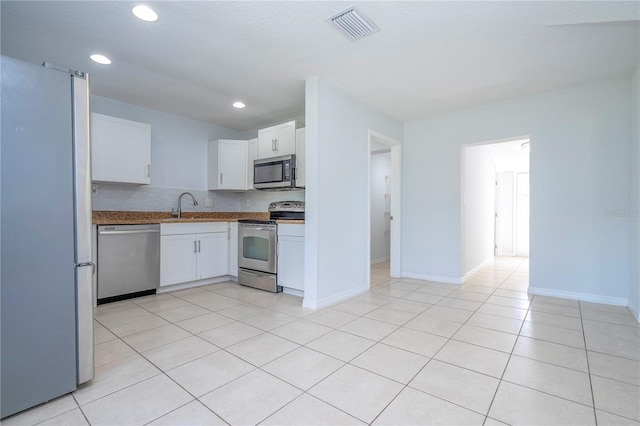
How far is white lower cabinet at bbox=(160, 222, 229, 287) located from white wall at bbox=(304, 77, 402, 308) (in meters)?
1.66

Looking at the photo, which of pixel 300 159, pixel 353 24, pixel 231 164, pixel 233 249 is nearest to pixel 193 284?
pixel 233 249

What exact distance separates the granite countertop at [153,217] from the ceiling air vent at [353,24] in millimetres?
1915

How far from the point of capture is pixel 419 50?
2559 mm

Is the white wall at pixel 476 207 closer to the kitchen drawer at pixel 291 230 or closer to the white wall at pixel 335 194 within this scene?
the white wall at pixel 335 194

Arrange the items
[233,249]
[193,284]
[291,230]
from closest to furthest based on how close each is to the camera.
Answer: [291,230] < [193,284] < [233,249]

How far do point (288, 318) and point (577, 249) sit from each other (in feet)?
10.8

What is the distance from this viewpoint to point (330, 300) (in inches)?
126

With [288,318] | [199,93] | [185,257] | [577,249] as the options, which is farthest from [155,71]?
[577,249]

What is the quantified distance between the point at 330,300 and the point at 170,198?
9.22 ft

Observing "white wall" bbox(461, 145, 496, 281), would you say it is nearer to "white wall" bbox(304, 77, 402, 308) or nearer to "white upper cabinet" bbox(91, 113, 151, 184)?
"white wall" bbox(304, 77, 402, 308)

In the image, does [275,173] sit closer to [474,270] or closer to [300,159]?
[300,159]

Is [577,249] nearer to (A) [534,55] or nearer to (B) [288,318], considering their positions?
(A) [534,55]

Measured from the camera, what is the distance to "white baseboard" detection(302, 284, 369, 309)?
3.06 m

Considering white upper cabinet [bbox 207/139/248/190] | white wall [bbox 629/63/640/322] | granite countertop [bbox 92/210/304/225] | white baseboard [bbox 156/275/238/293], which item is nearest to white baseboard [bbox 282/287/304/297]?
granite countertop [bbox 92/210/304/225]
